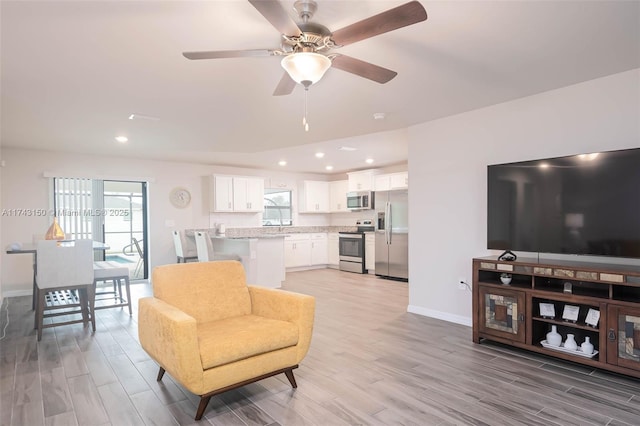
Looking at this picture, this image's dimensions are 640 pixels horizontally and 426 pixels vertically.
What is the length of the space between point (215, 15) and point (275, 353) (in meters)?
2.07

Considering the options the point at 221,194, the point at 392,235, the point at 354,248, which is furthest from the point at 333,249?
the point at 221,194

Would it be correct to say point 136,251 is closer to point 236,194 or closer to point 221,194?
point 221,194

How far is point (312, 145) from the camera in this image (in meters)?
5.84

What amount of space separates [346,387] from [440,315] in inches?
80.5

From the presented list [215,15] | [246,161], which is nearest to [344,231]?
[246,161]

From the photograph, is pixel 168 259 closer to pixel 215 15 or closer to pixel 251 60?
pixel 251 60

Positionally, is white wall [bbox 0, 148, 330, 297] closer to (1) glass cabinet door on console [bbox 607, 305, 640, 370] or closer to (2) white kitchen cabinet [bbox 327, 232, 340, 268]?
(2) white kitchen cabinet [bbox 327, 232, 340, 268]

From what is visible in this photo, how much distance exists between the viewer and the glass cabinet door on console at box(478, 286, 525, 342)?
10.3ft

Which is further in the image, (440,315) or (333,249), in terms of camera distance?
(333,249)

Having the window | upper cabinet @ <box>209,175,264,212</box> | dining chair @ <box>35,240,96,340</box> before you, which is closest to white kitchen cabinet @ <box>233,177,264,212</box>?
upper cabinet @ <box>209,175,264,212</box>

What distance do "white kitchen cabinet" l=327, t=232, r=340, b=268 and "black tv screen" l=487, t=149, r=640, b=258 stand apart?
537 cm

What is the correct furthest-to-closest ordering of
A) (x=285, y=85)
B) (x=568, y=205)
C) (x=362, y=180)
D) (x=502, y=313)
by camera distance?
(x=362, y=180)
(x=502, y=313)
(x=568, y=205)
(x=285, y=85)

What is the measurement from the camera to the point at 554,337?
3004 millimetres

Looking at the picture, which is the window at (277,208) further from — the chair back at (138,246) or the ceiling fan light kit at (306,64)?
the ceiling fan light kit at (306,64)
